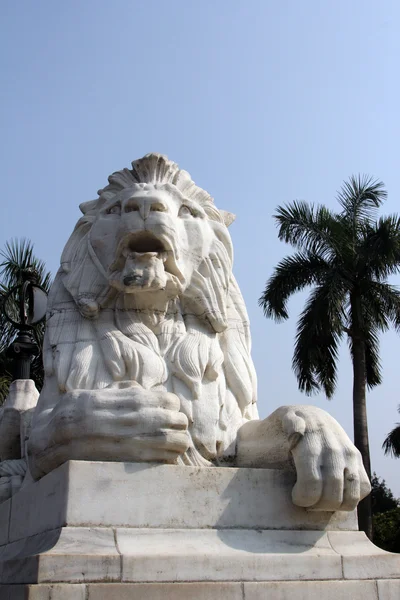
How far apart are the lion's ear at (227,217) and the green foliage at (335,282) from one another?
9780 mm

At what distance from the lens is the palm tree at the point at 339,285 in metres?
14.5

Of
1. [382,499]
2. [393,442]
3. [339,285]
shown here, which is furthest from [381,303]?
[382,499]

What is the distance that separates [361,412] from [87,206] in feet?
33.4

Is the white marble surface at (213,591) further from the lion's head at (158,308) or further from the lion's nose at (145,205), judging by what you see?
the lion's nose at (145,205)

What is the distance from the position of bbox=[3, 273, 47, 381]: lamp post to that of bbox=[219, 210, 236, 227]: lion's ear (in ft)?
8.78

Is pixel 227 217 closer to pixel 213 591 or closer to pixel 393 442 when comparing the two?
pixel 213 591

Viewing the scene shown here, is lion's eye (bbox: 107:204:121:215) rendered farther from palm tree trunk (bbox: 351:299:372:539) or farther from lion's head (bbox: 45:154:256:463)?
palm tree trunk (bbox: 351:299:372:539)

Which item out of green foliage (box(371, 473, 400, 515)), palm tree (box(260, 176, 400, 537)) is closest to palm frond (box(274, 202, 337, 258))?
palm tree (box(260, 176, 400, 537))

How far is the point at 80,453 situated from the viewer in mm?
3213

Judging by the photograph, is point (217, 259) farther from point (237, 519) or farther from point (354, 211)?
point (354, 211)

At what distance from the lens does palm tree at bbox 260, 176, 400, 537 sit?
14.5 meters

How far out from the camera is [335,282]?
570 inches

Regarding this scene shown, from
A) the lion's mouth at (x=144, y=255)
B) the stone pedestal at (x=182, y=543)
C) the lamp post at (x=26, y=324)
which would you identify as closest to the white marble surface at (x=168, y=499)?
the stone pedestal at (x=182, y=543)

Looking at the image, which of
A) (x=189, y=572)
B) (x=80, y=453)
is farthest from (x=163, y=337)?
(x=189, y=572)
